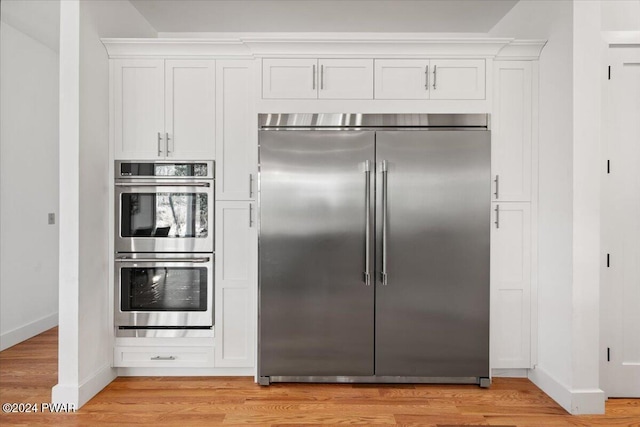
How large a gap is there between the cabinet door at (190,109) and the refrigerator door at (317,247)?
0.47 metres

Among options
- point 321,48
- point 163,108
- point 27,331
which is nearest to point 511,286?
point 321,48

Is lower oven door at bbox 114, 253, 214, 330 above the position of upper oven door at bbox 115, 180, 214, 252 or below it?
below

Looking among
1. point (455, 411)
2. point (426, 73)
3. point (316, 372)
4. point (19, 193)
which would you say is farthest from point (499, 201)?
point (19, 193)

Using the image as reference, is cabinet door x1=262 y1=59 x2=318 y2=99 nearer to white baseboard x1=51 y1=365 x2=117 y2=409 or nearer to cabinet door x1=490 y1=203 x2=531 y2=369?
cabinet door x1=490 y1=203 x2=531 y2=369

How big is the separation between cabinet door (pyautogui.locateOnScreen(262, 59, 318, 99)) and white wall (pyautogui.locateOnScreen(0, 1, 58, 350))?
2083 mm

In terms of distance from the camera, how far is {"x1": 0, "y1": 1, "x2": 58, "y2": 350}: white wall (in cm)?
351

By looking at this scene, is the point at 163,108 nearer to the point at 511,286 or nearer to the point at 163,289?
→ the point at 163,289

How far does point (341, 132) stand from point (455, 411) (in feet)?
6.51

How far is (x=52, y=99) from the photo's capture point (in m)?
4.08

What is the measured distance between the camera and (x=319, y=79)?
2744mm

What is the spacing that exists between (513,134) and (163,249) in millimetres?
2699

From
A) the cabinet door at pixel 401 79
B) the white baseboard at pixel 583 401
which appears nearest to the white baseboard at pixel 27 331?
the cabinet door at pixel 401 79

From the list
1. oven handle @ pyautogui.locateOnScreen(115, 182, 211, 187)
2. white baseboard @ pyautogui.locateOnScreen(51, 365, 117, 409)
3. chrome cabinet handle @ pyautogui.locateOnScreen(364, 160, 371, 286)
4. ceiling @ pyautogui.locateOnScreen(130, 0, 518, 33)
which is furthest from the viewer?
ceiling @ pyautogui.locateOnScreen(130, 0, 518, 33)

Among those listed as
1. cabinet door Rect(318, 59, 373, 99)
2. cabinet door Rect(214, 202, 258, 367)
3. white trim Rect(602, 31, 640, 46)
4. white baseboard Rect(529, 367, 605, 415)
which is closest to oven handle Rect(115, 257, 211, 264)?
cabinet door Rect(214, 202, 258, 367)
